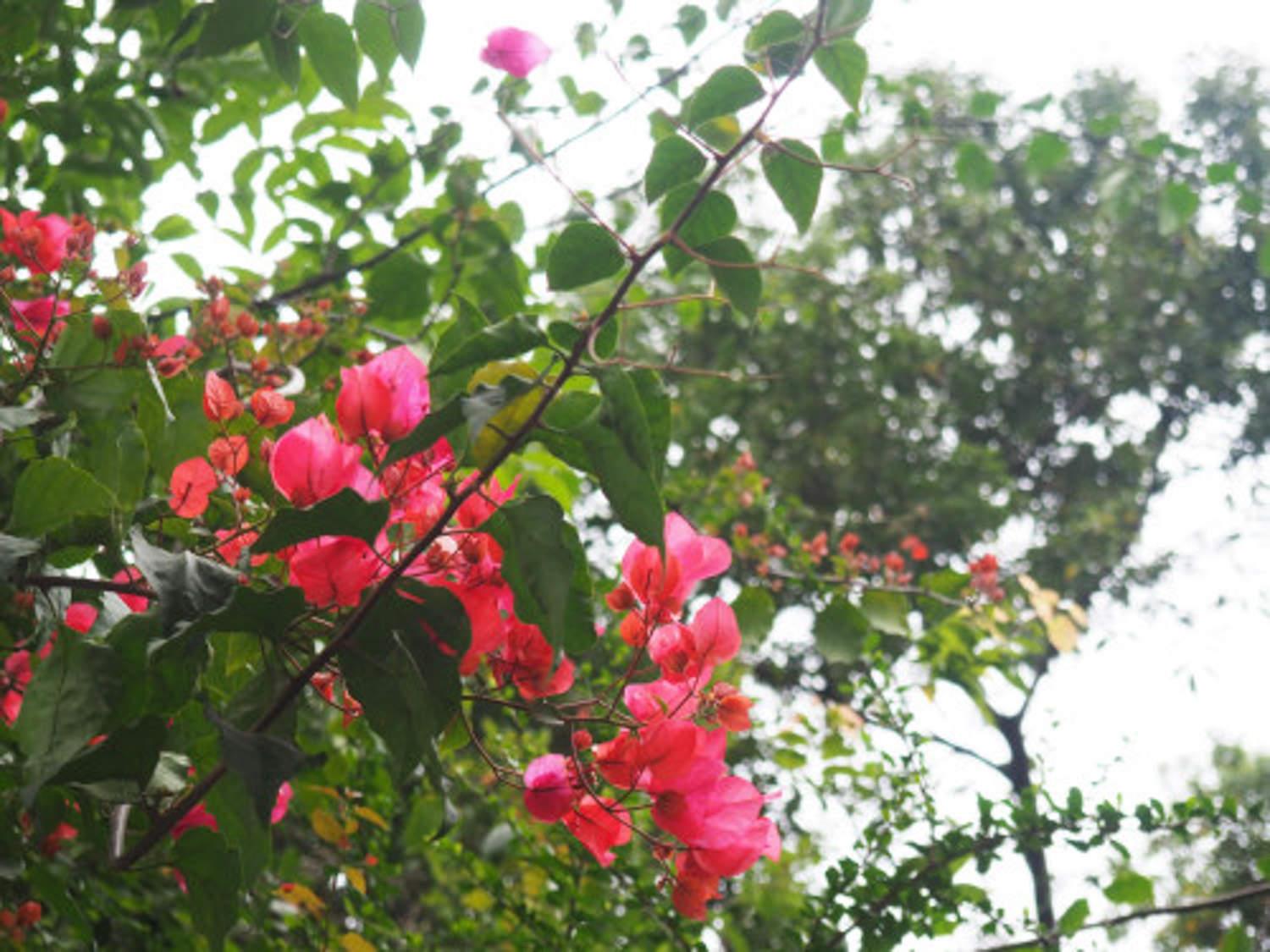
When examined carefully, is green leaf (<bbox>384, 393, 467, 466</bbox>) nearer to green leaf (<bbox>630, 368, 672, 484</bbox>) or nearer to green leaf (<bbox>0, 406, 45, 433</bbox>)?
green leaf (<bbox>630, 368, 672, 484</bbox>)

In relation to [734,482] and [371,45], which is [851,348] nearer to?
[734,482]

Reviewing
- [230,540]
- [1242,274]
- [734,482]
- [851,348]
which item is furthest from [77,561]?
[1242,274]

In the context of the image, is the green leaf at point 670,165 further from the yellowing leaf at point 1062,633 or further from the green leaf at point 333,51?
the yellowing leaf at point 1062,633

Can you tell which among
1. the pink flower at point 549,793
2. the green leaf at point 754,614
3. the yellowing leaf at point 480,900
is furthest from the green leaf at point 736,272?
the yellowing leaf at point 480,900

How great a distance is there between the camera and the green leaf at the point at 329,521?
43 cm

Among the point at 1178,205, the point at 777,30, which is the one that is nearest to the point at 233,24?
the point at 777,30

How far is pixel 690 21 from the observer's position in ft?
4.62

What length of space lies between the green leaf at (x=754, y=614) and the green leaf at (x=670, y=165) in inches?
14.2

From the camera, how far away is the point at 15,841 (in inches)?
26.0

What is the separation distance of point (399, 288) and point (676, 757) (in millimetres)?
744

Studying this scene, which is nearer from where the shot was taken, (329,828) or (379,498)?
(379,498)

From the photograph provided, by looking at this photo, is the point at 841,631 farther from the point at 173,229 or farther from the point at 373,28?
the point at 173,229

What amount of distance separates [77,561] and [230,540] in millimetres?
74

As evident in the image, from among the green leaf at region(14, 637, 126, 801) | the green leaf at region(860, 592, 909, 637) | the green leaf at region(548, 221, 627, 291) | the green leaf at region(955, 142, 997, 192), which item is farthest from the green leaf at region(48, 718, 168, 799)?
the green leaf at region(955, 142, 997, 192)
